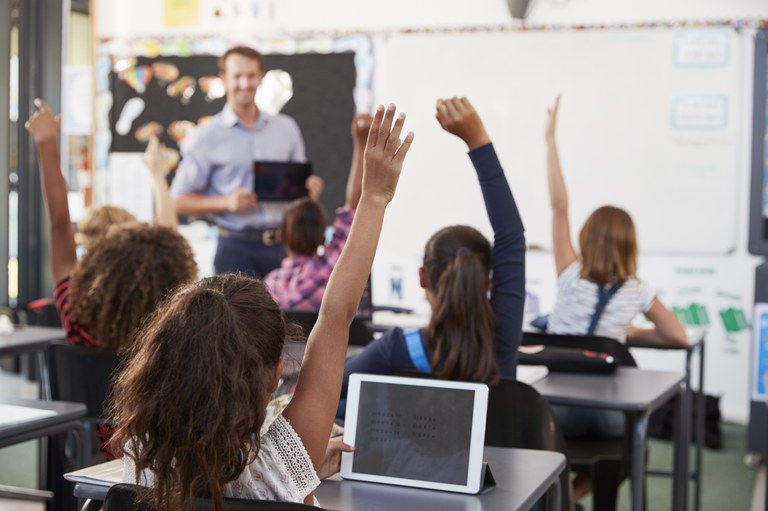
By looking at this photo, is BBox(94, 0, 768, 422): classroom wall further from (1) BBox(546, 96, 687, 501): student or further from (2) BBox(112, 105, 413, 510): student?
(2) BBox(112, 105, 413, 510): student

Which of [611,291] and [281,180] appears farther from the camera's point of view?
[281,180]

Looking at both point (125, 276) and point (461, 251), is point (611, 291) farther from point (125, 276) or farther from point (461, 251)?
point (125, 276)

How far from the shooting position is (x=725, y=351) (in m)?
5.53

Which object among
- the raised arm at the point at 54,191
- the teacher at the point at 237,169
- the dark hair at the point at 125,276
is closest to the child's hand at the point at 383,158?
the dark hair at the point at 125,276

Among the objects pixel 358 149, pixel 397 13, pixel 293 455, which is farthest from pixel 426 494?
pixel 397 13

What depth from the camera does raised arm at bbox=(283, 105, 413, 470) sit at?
1.40 meters

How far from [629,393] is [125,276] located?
51.1 inches

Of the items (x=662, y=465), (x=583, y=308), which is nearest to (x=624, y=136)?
(x=662, y=465)

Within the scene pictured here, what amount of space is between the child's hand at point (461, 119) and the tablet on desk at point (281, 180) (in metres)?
2.61

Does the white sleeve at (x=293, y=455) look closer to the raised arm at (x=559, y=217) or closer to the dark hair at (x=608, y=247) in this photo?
the dark hair at (x=608, y=247)

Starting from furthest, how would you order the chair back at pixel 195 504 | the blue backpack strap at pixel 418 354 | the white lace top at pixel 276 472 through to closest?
the blue backpack strap at pixel 418 354, the white lace top at pixel 276 472, the chair back at pixel 195 504

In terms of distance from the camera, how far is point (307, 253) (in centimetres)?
391

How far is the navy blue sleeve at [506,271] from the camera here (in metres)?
2.24

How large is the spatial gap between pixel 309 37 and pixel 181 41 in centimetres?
90
